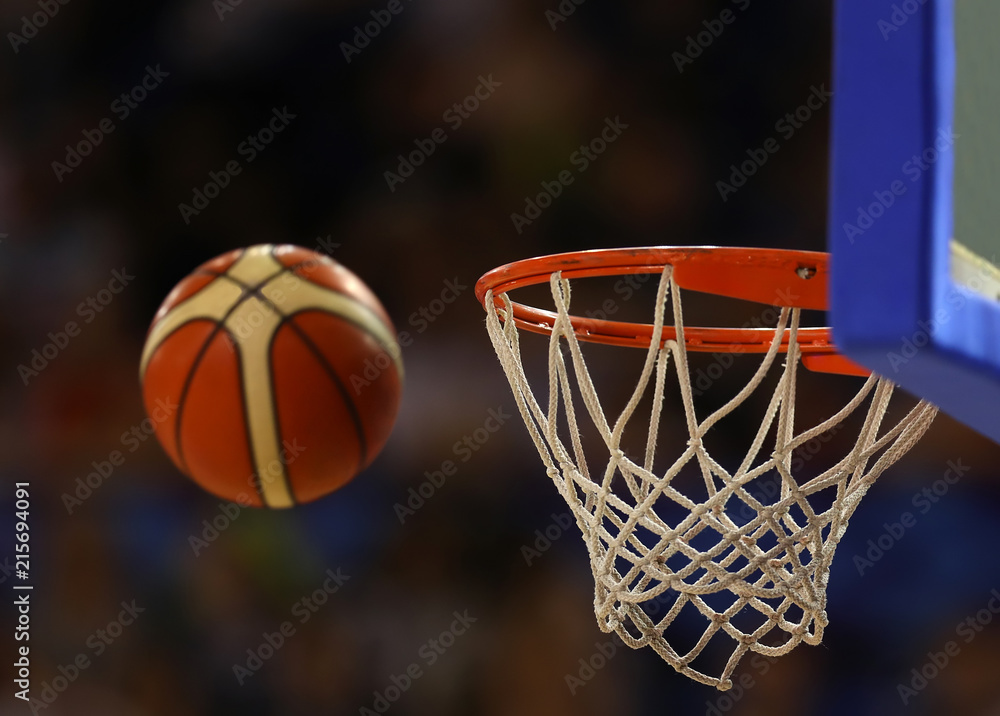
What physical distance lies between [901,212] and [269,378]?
66.2 inches

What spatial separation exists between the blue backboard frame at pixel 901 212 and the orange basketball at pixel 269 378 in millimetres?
1612

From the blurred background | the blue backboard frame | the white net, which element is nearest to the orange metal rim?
the white net

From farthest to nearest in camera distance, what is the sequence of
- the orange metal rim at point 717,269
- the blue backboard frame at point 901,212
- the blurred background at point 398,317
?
1. the blurred background at point 398,317
2. the orange metal rim at point 717,269
3. the blue backboard frame at point 901,212

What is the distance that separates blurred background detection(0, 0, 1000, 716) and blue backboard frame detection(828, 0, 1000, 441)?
2.53 m

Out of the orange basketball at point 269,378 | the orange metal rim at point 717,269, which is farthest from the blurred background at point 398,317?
the orange metal rim at point 717,269

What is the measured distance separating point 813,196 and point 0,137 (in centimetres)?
280

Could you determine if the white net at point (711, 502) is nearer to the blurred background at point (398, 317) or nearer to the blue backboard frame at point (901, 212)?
the blue backboard frame at point (901, 212)

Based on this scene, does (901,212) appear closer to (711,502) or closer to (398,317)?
(711,502)

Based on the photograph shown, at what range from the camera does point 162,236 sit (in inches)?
141

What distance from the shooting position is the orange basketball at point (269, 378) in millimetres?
2182

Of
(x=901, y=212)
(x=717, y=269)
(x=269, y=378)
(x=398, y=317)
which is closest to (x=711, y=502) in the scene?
(x=717, y=269)

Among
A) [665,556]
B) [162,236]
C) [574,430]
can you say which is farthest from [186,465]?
[162,236]

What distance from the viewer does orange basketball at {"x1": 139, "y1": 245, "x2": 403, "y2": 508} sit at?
7.16 ft

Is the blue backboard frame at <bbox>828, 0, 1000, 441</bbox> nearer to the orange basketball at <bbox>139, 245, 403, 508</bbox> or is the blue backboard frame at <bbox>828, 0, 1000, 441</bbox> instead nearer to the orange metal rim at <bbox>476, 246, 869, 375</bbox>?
the orange metal rim at <bbox>476, 246, 869, 375</bbox>
